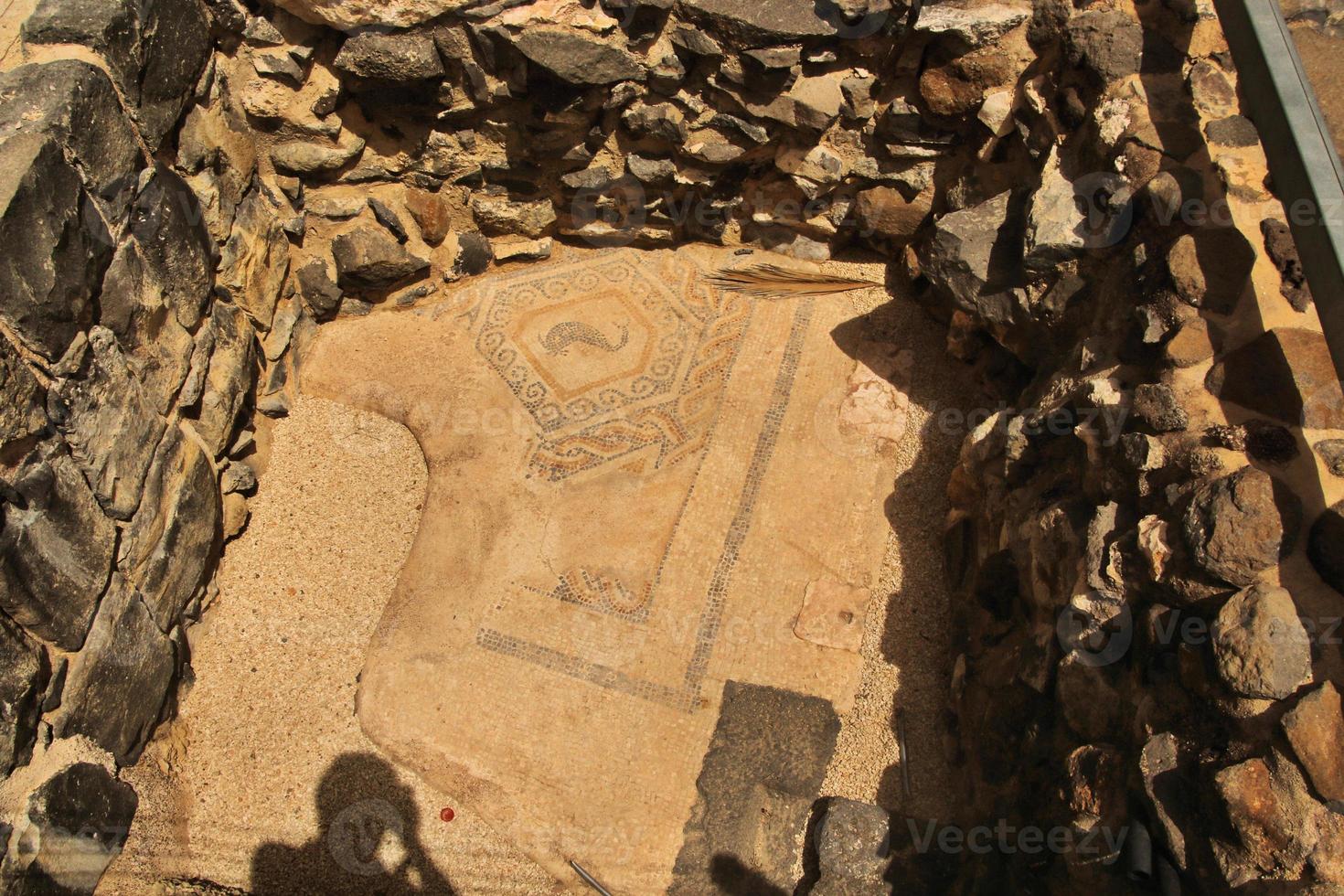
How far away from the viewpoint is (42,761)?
10.3 feet

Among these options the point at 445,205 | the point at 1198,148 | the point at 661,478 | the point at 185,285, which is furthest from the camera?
the point at 445,205

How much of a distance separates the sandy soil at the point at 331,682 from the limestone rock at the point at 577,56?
1970 mm

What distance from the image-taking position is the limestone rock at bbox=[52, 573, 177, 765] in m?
3.32

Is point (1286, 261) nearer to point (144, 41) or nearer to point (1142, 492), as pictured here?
point (1142, 492)

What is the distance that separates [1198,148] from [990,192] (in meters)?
1.10

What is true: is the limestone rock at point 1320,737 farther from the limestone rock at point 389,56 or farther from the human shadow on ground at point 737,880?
the limestone rock at point 389,56

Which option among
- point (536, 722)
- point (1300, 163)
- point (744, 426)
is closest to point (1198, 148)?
point (1300, 163)

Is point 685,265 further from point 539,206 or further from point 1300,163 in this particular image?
point 1300,163

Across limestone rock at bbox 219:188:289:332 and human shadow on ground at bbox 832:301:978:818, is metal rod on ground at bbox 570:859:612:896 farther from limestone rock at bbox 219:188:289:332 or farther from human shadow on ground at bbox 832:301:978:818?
limestone rock at bbox 219:188:289:332

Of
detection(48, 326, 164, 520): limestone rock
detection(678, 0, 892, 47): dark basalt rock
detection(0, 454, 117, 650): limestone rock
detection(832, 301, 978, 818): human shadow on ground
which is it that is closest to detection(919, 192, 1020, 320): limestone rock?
detection(832, 301, 978, 818): human shadow on ground

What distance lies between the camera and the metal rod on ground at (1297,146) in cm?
284

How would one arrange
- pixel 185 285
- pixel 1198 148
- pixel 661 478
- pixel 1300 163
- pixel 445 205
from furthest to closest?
pixel 445 205
pixel 661 478
pixel 185 285
pixel 1198 148
pixel 1300 163

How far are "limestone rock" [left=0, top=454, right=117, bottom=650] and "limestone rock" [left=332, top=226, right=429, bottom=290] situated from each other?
6.58 ft

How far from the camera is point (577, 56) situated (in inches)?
179
